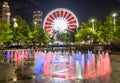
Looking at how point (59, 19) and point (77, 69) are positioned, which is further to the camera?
point (59, 19)

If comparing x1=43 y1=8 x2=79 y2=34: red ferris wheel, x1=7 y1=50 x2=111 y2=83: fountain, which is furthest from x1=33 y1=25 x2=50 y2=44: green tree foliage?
x1=7 y1=50 x2=111 y2=83: fountain

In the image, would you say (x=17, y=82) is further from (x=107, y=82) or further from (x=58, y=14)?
(x=58, y=14)

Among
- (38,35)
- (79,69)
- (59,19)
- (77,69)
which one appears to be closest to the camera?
(79,69)

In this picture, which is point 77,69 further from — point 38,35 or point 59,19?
point 38,35

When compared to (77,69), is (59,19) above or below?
above

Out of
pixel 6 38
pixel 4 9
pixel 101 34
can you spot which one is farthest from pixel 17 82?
pixel 4 9

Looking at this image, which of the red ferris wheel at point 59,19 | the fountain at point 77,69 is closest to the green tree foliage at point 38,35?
the red ferris wheel at point 59,19

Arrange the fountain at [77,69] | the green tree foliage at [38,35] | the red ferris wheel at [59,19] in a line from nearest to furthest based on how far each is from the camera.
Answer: the fountain at [77,69]
the red ferris wheel at [59,19]
the green tree foliage at [38,35]

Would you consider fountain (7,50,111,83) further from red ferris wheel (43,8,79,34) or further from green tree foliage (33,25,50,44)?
green tree foliage (33,25,50,44)

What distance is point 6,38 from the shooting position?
51.6 meters

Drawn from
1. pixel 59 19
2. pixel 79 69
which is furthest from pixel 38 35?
pixel 79 69

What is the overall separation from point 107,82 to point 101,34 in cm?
5174

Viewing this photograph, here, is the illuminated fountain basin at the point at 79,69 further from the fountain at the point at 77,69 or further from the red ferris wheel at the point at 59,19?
the red ferris wheel at the point at 59,19

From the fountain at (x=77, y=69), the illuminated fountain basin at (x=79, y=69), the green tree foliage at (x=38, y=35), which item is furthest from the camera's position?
the green tree foliage at (x=38, y=35)
